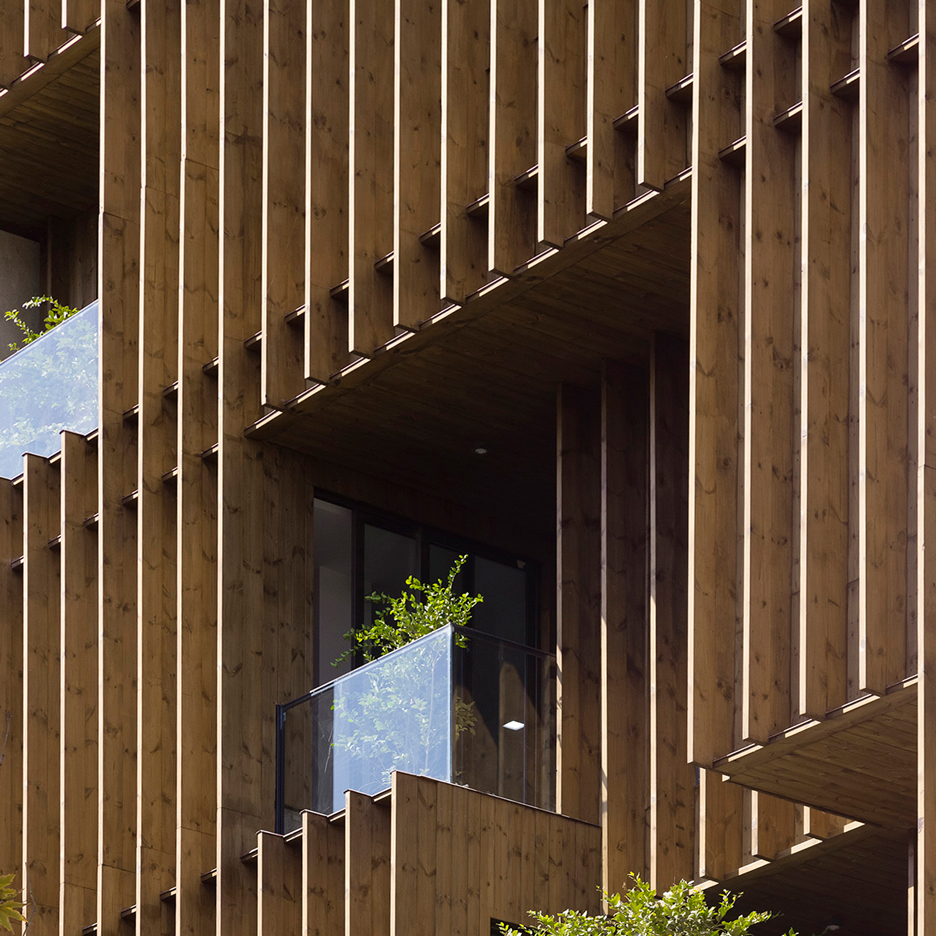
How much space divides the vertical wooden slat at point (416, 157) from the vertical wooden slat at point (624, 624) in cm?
174

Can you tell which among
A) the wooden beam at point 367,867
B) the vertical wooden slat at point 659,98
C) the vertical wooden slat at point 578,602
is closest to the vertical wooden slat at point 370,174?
the vertical wooden slat at point 578,602

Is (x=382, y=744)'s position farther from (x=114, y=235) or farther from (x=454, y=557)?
(x=114, y=235)

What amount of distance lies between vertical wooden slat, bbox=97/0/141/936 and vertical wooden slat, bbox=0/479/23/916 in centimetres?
106

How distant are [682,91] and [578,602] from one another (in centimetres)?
455

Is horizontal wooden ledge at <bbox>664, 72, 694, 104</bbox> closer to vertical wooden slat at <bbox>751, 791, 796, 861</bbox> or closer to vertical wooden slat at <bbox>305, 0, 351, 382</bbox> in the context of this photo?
vertical wooden slat at <bbox>305, 0, 351, 382</bbox>

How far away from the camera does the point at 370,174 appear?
18.8 m

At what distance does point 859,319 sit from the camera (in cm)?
1406

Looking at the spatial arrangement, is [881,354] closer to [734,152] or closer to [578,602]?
[734,152]

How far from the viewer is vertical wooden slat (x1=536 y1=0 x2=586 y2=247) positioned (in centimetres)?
1684

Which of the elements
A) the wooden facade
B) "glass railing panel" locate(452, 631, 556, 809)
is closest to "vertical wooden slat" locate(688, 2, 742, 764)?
the wooden facade

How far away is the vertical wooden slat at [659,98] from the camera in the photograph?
1608cm

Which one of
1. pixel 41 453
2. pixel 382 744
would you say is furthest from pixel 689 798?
pixel 41 453

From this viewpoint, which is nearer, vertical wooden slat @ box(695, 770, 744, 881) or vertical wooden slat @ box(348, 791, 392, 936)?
vertical wooden slat @ box(695, 770, 744, 881)

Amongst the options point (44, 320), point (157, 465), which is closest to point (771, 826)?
point (157, 465)
